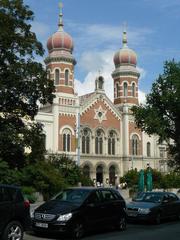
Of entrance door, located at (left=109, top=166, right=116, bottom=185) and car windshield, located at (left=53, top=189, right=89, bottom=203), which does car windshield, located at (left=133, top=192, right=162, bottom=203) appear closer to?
car windshield, located at (left=53, top=189, right=89, bottom=203)

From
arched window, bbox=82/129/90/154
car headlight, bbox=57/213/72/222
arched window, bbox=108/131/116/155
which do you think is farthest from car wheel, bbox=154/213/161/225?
arched window, bbox=108/131/116/155

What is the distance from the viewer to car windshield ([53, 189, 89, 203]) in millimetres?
Result: 14789

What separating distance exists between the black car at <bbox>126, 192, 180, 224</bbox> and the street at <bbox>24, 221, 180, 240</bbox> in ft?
1.61

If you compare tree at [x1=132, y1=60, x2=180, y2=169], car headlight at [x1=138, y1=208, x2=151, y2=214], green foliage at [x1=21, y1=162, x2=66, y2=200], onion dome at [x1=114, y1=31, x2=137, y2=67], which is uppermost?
onion dome at [x1=114, y1=31, x2=137, y2=67]

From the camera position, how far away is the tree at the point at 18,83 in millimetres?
21016

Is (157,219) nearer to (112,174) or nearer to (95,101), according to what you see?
(112,174)

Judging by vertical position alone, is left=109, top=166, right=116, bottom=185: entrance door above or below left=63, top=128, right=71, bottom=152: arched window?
below

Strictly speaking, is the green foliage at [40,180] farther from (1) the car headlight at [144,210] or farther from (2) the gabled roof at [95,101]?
(2) the gabled roof at [95,101]

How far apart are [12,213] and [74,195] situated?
3364 mm

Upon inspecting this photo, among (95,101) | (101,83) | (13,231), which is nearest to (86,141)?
(95,101)

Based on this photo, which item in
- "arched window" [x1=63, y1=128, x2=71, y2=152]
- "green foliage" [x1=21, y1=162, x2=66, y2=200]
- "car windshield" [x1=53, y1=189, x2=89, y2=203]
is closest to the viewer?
"car windshield" [x1=53, y1=189, x2=89, y2=203]

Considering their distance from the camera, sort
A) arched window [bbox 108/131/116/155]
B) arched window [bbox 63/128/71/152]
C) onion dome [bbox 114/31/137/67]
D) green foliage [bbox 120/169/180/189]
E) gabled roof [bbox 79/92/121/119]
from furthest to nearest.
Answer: onion dome [bbox 114/31/137/67] < arched window [bbox 108/131/116/155] < gabled roof [bbox 79/92/121/119] < arched window [bbox 63/128/71/152] < green foliage [bbox 120/169/180/189]

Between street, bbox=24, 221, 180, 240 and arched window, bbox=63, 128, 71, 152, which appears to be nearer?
street, bbox=24, 221, 180, 240

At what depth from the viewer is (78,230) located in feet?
45.7
